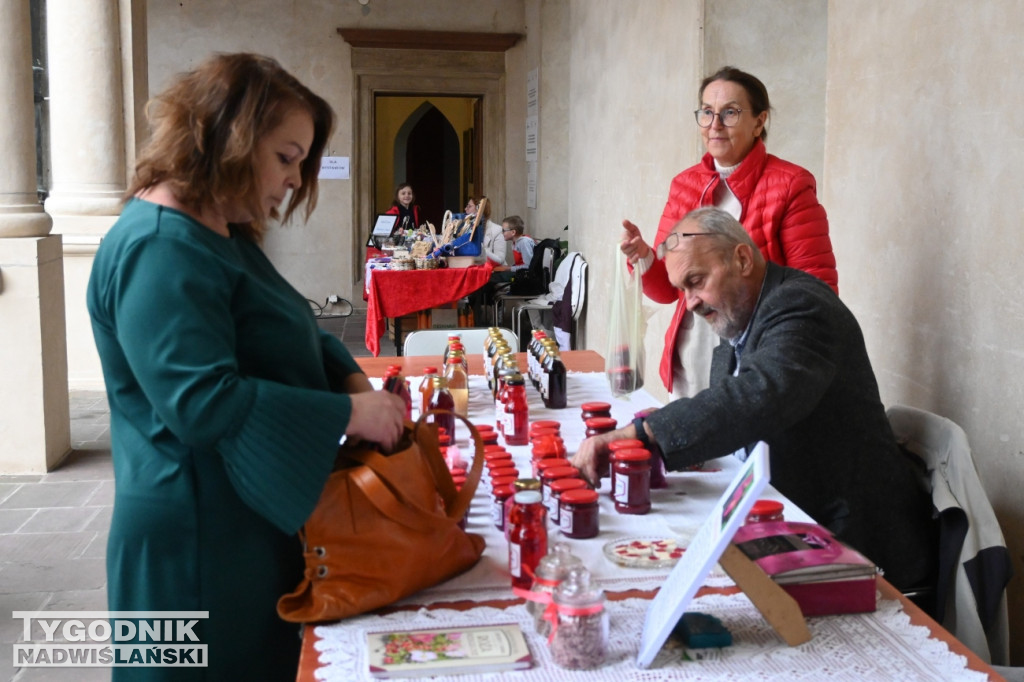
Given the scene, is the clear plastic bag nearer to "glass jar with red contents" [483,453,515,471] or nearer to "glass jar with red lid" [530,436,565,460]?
"glass jar with red lid" [530,436,565,460]

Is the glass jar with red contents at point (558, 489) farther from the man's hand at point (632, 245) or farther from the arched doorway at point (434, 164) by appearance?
the arched doorway at point (434, 164)

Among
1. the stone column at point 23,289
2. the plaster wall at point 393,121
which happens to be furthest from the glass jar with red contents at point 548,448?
the plaster wall at point 393,121

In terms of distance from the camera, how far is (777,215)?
3.01m

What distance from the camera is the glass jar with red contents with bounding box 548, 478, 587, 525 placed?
75.5 inches

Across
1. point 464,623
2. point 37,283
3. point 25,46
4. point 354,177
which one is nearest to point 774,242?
point 464,623

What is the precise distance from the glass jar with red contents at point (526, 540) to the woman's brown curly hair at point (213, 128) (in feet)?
2.20

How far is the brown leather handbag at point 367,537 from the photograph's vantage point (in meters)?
1.55

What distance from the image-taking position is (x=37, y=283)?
527 cm

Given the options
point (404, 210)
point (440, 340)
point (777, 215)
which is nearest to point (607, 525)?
point (777, 215)

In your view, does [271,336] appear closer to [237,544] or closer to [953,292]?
[237,544]

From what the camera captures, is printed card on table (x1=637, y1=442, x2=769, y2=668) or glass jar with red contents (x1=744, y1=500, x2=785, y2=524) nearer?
printed card on table (x1=637, y1=442, x2=769, y2=668)

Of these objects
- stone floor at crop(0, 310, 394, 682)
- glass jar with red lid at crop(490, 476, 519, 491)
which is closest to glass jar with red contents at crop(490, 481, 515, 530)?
glass jar with red lid at crop(490, 476, 519, 491)

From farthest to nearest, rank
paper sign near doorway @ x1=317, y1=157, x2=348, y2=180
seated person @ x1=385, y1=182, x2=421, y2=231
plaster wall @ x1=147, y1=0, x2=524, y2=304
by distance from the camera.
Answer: paper sign near doorway @ x1=317, y1=157, x2=348, y2=180
plaster wall @ x1=147, y1=0, x2=524, y2=304
seated person @ x1=385, y1=182, x2=421, y2=231

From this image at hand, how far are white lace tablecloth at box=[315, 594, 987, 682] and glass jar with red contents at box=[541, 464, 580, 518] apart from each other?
0.36 meters
